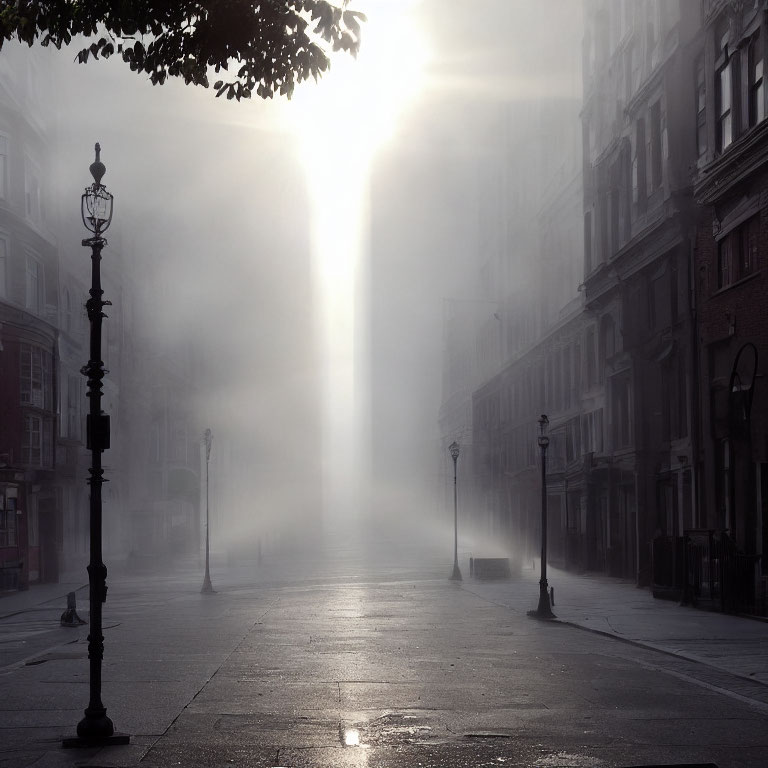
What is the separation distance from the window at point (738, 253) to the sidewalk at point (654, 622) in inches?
363

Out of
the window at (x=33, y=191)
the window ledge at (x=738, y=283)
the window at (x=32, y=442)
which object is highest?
the window at (x=33, y=191)

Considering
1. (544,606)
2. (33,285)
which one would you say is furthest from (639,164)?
(33,285)

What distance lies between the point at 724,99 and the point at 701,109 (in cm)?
258

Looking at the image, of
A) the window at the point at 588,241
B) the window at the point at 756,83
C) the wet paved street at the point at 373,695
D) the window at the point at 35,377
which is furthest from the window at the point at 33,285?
the window at the point at 756,83

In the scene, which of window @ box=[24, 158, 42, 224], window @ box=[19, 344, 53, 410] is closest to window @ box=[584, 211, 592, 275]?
window @ box=[19, 344, 53, 410]

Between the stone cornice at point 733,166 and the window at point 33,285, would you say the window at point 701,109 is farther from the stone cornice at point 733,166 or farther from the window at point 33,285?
the window at point 33,285

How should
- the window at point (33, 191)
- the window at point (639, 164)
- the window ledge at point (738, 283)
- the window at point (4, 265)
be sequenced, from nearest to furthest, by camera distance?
1. the window ledge at point (738, 283)
2. the window at point (639, 164)
3. the window at point (4, 265)
4. the window at point (33, 191)

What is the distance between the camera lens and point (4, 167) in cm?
4716

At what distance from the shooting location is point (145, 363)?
84.1 m

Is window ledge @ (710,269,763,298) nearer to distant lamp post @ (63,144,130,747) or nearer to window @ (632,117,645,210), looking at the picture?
window @ (632,117,645,210)

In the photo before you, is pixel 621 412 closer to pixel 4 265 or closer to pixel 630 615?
pixel 630 615

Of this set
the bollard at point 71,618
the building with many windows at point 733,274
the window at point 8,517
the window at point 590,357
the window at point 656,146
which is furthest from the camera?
the window at point 590,357

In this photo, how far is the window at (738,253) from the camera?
31636mm

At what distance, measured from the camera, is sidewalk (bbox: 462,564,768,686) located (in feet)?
68.5
